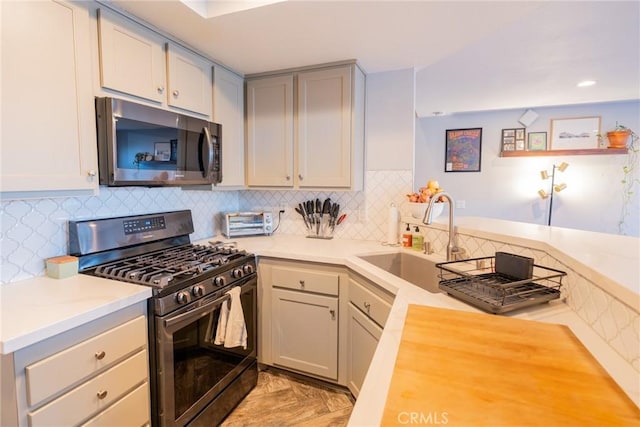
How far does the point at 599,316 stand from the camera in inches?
37.7

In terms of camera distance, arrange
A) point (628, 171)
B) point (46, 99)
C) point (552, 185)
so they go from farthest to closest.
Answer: point (552, 185), point (628, 171), point (46, 99)

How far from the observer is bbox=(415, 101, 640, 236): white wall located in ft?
14.3

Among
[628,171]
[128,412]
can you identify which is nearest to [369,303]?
[128,412]

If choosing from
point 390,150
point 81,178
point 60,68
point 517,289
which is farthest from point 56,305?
point 390,150

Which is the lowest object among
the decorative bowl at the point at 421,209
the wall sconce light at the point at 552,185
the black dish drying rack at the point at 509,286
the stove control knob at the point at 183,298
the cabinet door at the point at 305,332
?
the cabinet door at the point at 305,332

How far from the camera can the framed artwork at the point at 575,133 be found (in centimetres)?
443

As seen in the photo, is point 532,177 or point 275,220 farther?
point 532,177

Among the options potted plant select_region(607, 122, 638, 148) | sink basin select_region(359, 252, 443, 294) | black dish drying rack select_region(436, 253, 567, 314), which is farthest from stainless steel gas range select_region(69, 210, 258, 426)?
potted plant select_region(607, 122, 638, 148)

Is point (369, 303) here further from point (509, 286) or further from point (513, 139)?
point (513, 139)

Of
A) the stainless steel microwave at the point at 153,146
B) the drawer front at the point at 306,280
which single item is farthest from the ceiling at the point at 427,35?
the drawer front at the point at 306,280

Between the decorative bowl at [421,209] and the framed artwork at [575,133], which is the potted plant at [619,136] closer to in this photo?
the framed artwork at [575,133]

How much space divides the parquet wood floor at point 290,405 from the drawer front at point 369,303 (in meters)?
0.68

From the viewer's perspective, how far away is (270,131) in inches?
99.2

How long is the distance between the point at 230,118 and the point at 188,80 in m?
0.45
